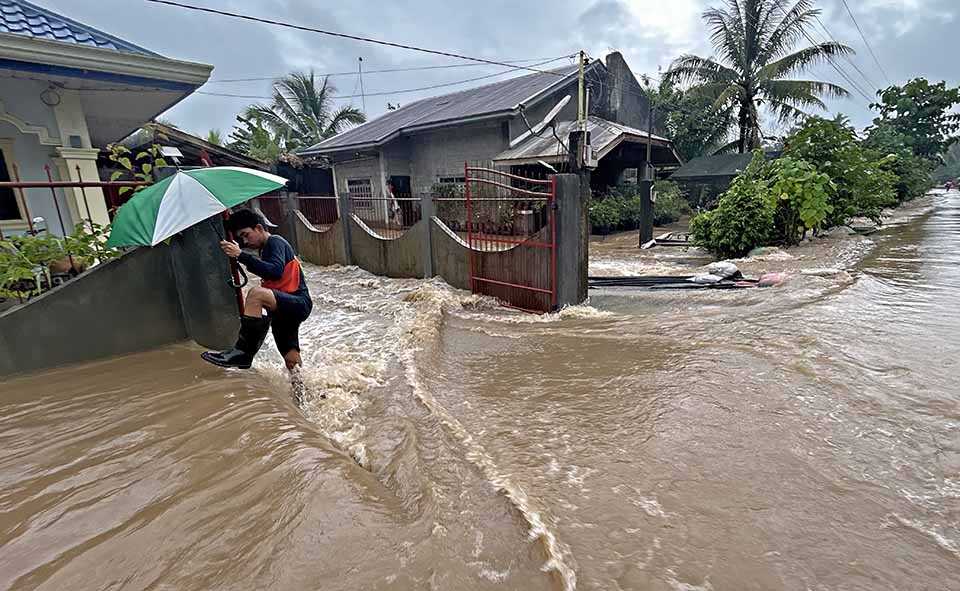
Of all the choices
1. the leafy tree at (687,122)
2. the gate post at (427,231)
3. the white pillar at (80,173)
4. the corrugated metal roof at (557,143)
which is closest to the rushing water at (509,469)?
the gate post at (427,231)

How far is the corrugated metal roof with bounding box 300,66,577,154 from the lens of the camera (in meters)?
15.2

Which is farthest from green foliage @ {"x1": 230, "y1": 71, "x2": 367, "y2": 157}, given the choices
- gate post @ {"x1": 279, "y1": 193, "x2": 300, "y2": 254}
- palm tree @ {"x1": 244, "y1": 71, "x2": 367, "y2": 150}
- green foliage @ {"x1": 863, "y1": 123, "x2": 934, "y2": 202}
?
green foliage @ {"x1": 863, "y1": 123, "x2": 934, "y2": 202}

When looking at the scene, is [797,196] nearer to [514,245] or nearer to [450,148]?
[514,245]

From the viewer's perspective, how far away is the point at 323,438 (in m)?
3.05

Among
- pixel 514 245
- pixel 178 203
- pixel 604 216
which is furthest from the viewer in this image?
pixel 604 216

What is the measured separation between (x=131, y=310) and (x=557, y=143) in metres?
12.2

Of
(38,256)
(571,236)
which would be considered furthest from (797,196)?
(38,256)

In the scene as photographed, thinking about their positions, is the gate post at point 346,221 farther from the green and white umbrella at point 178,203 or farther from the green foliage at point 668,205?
the green foliage at point 668,205

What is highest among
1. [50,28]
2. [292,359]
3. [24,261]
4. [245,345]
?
[50,28]

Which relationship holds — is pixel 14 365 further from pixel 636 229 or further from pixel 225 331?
pixel 636 229

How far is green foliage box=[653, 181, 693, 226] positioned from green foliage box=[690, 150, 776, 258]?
7037mm

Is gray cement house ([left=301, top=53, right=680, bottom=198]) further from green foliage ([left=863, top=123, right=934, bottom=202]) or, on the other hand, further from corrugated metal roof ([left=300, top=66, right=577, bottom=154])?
green foliage ([left=863, top=123, right=934, bottom=202])

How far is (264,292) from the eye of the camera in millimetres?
3480

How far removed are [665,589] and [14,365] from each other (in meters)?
4.86
